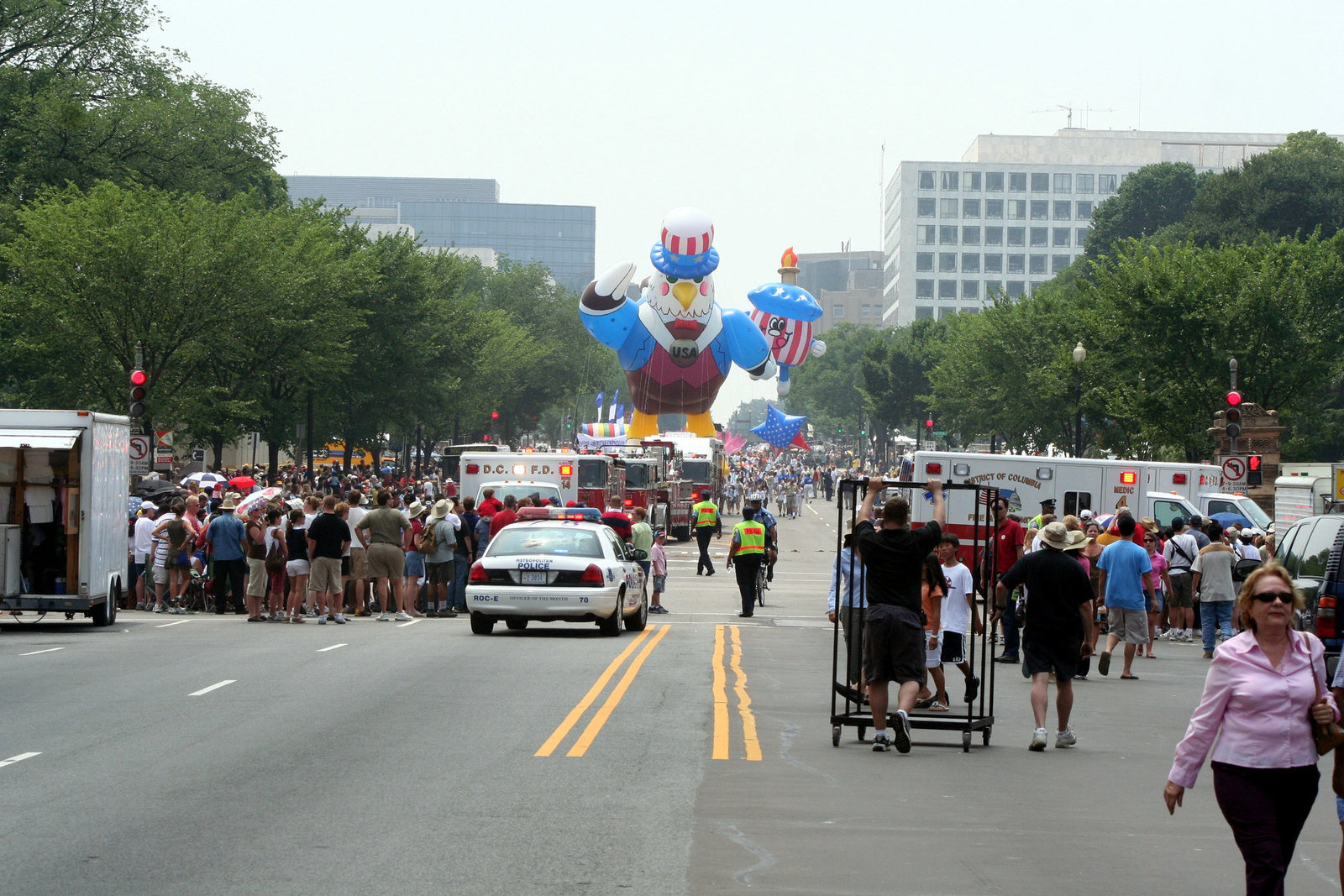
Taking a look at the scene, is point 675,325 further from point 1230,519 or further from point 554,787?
point 554,787

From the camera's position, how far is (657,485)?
4669 cm

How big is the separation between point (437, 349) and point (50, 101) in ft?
49.9

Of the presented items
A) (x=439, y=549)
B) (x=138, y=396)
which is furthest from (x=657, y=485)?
(x=439, y=549)

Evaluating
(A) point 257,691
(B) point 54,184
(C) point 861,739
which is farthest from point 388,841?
(B) point 54,184

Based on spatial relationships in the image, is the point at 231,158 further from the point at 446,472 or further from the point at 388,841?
the point at 388,841

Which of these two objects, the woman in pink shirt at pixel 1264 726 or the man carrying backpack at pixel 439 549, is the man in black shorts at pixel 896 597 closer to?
the woman in pink shirt at pixel 1264 726

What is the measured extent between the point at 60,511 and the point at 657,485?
26.0 meters

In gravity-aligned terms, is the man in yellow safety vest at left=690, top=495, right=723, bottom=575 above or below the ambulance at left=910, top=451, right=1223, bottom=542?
below

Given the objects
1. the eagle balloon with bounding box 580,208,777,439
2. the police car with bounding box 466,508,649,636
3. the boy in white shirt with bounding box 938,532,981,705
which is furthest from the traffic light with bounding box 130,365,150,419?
the eagle balloon with bounding box 580,208,777,439

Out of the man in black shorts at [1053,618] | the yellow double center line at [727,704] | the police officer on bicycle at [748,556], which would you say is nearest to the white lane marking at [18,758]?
the yellow double center line at [727,704]

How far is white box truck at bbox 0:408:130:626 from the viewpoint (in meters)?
20.9

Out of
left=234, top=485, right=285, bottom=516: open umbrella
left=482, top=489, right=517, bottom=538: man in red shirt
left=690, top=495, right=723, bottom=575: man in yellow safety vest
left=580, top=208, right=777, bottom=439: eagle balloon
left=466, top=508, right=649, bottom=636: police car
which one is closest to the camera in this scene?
left=466, top=508, right=649, bottom=636: police car

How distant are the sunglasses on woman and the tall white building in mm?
164192

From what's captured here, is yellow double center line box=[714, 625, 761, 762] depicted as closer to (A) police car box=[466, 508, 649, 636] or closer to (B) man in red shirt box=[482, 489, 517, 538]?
(A) police car box=[466, 508, 649, 636]
